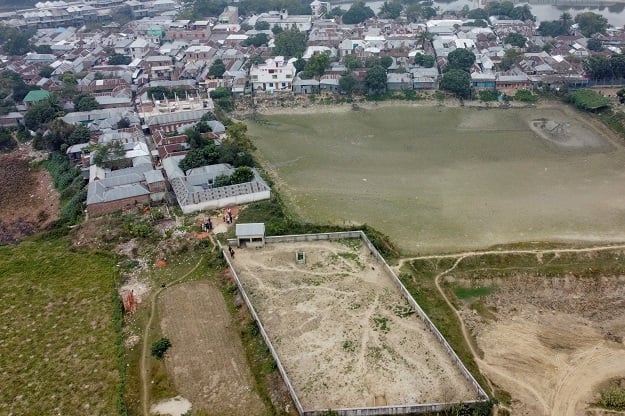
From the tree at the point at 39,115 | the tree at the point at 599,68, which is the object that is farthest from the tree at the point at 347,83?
the tree at the point at 39,115

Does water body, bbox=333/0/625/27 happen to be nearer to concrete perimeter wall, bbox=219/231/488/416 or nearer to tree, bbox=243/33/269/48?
tree, bbox=243/33/269/48

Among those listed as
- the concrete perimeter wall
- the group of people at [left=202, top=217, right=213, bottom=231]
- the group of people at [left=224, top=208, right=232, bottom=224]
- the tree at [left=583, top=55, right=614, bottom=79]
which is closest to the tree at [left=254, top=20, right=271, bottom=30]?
the tree at [left=583, top=55, right=614, bottom=79]

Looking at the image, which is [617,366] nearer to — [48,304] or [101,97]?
[48,304]

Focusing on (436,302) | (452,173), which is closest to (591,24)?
(452,173)

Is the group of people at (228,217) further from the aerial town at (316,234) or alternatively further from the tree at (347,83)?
the tree at (347,83)

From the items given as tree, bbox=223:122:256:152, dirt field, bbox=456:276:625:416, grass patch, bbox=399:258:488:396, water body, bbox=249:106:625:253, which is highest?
tree, bbox=223:122:256:152

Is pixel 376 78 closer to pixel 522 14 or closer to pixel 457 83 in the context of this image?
pixel 457 83

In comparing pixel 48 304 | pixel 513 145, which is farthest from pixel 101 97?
pixel 513 145

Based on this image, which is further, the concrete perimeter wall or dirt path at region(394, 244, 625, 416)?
dirt path at region(394, 244, 625, 416)
